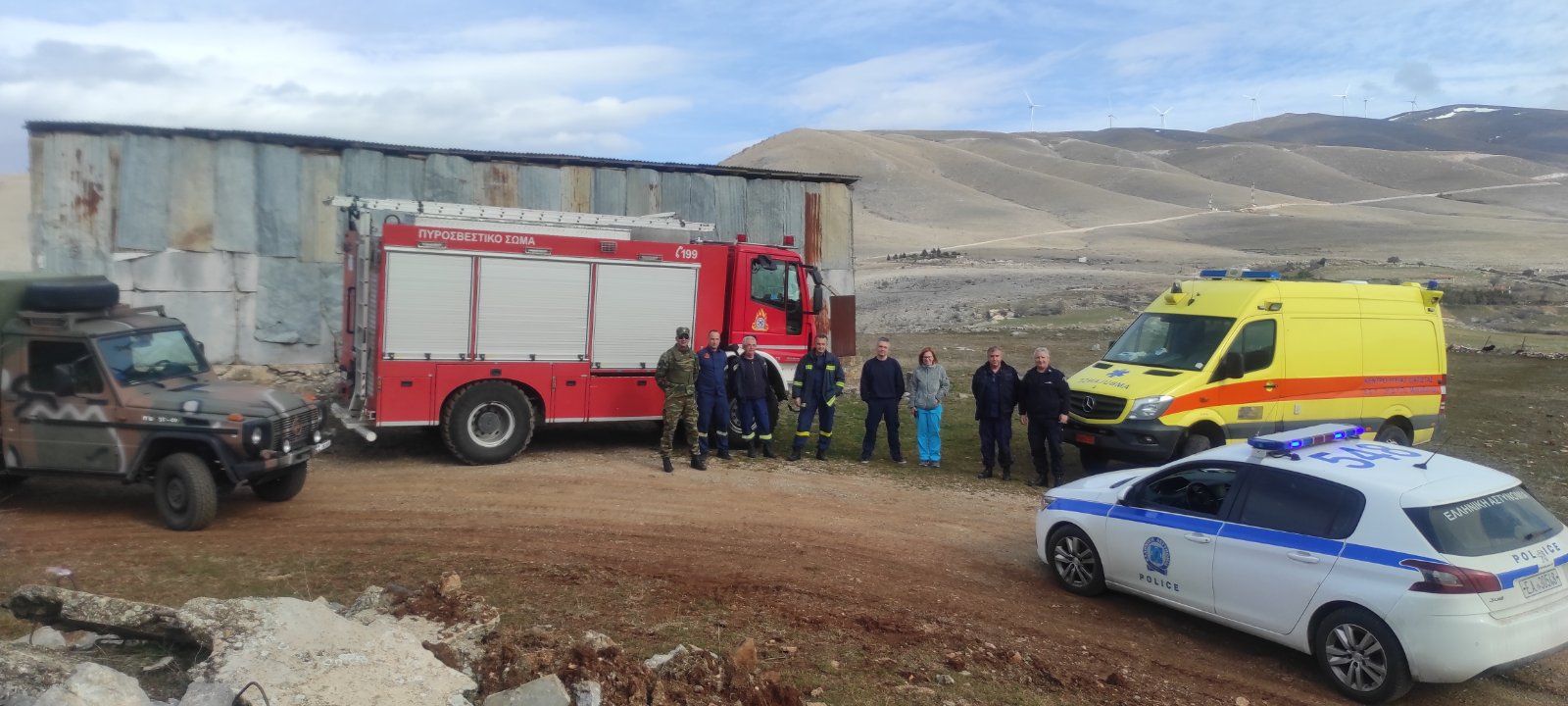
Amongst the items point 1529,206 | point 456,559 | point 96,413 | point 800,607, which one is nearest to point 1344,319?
point 800,607

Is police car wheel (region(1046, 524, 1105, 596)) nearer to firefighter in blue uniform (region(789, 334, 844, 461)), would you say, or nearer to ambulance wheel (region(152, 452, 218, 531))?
firefighter in blue uniform (region(789, 334, 844, 461))

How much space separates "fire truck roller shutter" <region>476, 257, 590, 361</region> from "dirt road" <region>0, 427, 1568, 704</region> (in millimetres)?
1429

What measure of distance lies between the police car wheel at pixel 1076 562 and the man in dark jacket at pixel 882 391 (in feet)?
15.5

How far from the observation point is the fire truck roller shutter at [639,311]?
40.5 ft

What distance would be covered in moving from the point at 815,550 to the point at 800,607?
5.29 ft

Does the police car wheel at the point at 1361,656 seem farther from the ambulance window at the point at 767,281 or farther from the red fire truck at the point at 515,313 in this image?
the ambulance window at the point at 767,281

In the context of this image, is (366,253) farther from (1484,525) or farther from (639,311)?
(1484,525)

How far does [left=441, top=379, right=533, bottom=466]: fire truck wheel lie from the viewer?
1162 centimetres

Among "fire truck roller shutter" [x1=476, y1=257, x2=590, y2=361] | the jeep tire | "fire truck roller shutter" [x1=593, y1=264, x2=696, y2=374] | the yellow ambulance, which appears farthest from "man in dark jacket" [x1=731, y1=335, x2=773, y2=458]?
the jeep tire

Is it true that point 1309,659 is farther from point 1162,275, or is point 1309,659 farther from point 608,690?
point 1162,275

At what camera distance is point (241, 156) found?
1587cm

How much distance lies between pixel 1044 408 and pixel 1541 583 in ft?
20.3

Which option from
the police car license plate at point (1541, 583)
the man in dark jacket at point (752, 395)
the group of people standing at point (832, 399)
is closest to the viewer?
the police car license plate at point (1541, 583)

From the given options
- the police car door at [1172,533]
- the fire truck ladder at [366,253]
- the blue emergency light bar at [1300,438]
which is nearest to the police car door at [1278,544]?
the police car door at [1172,533]
